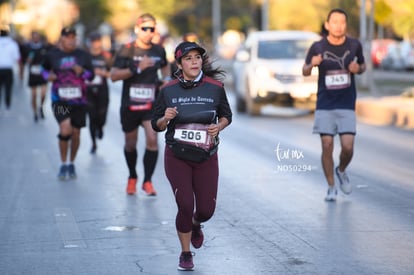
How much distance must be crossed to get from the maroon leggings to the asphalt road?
391mm

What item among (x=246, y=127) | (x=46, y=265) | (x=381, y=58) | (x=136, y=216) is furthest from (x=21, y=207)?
(x=381, y=58)

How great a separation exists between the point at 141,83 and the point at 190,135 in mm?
4141

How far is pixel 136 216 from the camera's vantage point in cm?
1038

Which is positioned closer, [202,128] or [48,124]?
[202,128]

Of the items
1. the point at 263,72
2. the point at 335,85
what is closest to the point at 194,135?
the point at 335,85

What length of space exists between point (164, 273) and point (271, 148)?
929 cm

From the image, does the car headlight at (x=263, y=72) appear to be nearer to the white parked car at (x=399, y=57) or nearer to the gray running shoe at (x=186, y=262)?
the gray running shoe at (x=186, y=262)

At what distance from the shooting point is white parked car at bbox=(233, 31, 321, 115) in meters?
23.4

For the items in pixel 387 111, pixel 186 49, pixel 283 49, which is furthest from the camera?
pixel 283 49

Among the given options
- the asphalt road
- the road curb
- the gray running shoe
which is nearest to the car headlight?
the road curb

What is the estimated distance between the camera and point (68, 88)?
1337 centimetres

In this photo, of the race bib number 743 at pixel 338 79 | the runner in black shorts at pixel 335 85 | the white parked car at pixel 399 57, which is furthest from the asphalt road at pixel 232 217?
the white parked car at pixel 399 57

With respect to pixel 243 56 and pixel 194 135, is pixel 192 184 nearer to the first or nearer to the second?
pixel 194 135

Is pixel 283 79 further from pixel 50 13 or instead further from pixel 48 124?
pixel 50 13
